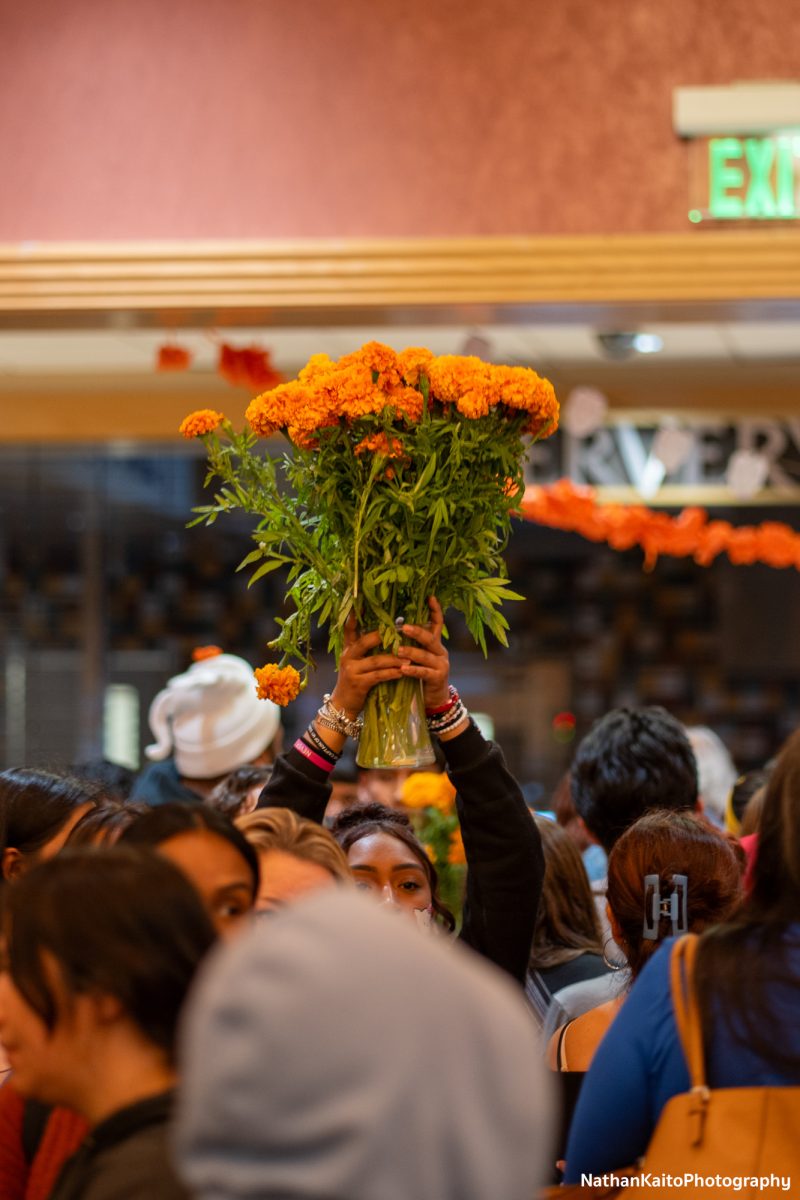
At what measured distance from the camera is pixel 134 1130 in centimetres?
111

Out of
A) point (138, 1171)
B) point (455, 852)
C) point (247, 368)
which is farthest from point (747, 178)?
point (138, 1171)

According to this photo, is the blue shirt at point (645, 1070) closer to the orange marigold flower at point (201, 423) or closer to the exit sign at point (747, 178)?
the orange marigold flower at point (201, 423)

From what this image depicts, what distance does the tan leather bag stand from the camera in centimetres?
143

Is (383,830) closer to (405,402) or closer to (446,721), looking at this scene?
(446,721)

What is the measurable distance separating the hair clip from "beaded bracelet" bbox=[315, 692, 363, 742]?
1.55 feet

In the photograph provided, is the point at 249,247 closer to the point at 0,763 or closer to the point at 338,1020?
the point at 338,1020

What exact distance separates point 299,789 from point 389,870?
1.00ft

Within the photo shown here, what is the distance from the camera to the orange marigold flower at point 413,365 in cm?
199

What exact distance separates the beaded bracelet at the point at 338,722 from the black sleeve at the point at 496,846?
0.44 feet

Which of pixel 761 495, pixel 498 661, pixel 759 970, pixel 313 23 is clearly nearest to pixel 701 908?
pixel 759 970

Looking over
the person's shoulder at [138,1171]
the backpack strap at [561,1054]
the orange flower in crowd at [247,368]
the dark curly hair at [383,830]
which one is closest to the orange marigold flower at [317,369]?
the dark curly hair at [383,830]

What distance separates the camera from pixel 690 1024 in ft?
4.88

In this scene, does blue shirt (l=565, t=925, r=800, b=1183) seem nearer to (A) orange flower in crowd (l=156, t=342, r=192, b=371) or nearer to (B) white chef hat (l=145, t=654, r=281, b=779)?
(B) white chef hat (l=145, t=654, r=281, b=779)

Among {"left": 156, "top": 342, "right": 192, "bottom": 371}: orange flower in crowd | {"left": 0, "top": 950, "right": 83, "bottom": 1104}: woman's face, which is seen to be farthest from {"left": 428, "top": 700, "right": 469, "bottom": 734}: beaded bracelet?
{"left": 156, "top": 342, "right": 192, "bottom": 371}: orange flower in crowd
